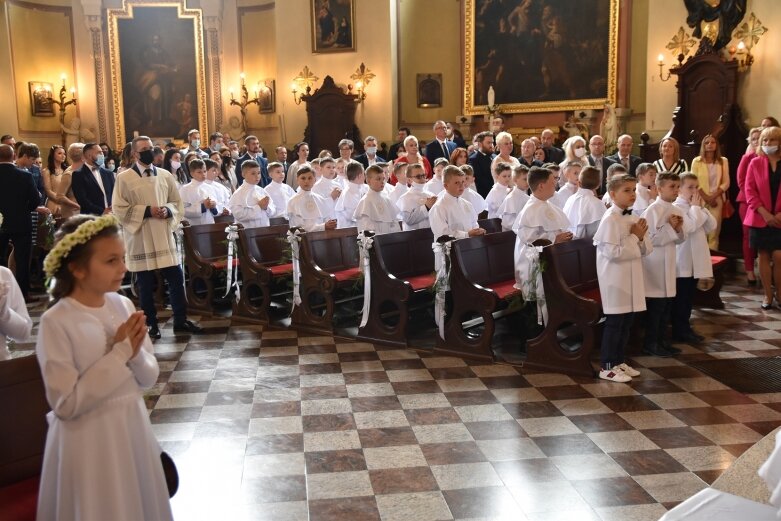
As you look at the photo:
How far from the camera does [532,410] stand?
16.6ft

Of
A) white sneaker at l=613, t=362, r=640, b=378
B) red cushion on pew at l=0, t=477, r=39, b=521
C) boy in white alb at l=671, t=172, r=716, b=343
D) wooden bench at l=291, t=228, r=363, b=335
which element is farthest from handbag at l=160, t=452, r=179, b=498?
boy in white alb at l=671, t=172, r=716, b=343

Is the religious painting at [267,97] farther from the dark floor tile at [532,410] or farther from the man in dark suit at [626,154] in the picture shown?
the dark floor tile at [532,410]

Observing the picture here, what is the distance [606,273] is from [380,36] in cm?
1222

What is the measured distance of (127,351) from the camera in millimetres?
2455

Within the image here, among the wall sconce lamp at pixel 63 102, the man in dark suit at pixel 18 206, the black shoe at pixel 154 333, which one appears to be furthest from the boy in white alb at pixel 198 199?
the wall sconce lamp at pixel 63 102

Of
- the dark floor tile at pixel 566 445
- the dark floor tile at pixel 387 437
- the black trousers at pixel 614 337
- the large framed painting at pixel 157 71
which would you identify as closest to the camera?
the dark floor tile at pixel 566 445

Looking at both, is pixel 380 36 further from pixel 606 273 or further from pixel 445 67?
pixel 606 273

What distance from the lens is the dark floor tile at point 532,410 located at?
16.3 ft

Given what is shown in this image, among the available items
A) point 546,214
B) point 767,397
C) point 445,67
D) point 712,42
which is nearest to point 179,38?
point 445,67

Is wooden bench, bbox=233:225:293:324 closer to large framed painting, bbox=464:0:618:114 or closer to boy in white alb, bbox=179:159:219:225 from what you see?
boy in white alb, bbox=179:159:219:225

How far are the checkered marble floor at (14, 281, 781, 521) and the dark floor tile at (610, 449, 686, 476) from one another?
12 millimetres

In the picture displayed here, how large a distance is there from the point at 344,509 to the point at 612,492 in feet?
4.49

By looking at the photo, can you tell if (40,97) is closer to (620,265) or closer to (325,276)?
(325,276)

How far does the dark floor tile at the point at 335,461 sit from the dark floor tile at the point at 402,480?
0.47 feet
